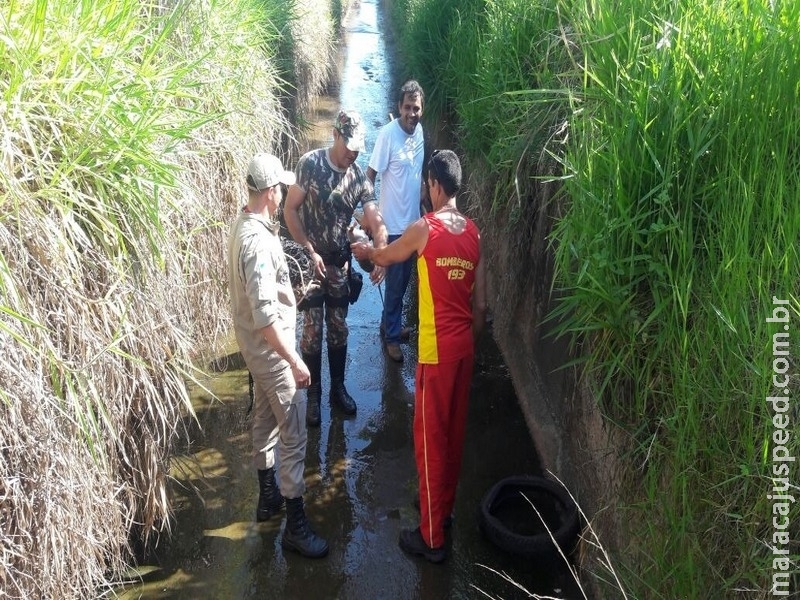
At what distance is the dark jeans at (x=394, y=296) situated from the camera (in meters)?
5.41

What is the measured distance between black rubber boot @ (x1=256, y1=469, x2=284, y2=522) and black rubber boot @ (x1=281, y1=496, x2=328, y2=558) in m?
0.24

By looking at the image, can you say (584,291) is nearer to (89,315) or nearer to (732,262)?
(732,262)

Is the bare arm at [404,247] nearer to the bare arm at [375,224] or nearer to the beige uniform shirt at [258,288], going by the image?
the bare arm at [375,224]

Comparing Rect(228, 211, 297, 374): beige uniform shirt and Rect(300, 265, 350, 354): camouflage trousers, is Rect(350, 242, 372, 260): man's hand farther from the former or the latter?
Rect(228, 211, 297, 374): beige uniform shirt

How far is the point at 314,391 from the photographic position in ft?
15.9

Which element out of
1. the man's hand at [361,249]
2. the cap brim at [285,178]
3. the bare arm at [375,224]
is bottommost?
the man's hand at [361,249]

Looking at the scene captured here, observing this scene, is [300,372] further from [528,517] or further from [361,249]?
[528,517]

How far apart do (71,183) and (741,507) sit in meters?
2.71

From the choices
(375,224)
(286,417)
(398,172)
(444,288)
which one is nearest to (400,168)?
(398,172)

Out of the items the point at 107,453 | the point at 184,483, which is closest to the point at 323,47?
the point at 184,483

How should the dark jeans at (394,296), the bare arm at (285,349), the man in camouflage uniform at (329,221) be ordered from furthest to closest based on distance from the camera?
the dark jeans at (394,296) → the man in camouflage uniform at (329,221) → the bare arm at (285,349)

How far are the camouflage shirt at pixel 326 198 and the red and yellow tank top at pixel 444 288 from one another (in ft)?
3.77

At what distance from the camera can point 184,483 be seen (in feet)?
13.7

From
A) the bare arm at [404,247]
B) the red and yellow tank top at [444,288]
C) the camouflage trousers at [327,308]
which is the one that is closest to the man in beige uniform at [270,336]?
the bare arm at [404,247]
